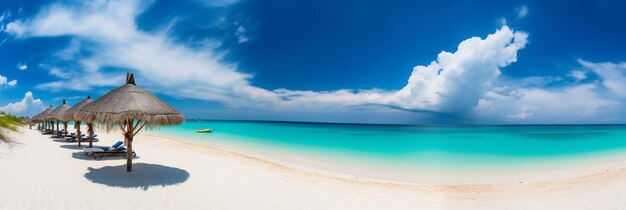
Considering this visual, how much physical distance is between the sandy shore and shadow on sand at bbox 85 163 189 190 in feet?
0.06

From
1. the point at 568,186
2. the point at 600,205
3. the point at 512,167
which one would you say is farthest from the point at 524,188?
the point at 512,167

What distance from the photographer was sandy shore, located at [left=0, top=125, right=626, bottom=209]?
18.4 feet

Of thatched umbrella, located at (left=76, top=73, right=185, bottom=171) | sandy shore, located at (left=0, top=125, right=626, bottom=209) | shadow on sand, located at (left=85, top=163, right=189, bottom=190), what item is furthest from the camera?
thatched umbrella, located at (left=76, top=73, right=185, bottom=171)

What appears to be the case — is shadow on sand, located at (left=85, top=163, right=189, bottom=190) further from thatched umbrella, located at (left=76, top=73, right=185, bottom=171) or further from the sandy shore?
thatched umbrella, located at (left=76, top=73, right=185, bottom=171)

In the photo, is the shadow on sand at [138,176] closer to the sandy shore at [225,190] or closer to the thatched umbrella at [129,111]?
the sandy shore at [225,190]

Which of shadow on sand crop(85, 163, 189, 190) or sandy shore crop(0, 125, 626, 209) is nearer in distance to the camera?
sandy shore crop(0, 125, 626, 209)

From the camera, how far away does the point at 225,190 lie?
681cm

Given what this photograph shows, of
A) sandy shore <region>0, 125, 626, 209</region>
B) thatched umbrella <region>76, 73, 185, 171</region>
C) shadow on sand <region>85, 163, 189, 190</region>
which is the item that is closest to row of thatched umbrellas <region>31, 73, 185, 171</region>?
thatched umbrella <region>76, 73, 185, 171</region>

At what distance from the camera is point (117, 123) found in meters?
7.01

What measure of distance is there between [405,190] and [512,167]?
343 inches

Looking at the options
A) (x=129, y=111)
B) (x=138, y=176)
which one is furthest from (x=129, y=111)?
(x=138, y=176)

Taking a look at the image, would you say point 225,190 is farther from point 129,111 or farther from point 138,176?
point 129,111

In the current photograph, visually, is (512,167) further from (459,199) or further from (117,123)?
(117,123)

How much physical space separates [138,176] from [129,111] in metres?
1.65
